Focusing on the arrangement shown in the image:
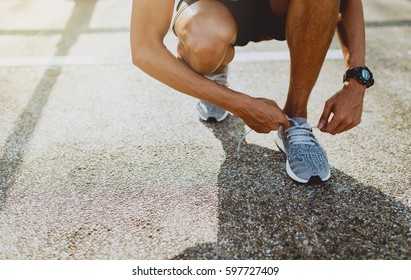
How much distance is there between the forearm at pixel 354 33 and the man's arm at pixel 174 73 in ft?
1.56

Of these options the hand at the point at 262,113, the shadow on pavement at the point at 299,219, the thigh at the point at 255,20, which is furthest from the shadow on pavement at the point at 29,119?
the thigh at the point at 255,20

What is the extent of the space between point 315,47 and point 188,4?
0.55 meters

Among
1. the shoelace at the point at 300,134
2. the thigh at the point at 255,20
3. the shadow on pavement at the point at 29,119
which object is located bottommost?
the shoelace at the point at 300,134

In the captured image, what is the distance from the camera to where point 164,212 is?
1.46 metres

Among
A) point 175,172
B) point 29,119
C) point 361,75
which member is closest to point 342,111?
point 361,75

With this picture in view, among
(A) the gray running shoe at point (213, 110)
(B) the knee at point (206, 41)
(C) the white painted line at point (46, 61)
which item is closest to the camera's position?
(B) the knee at point (206, 41)

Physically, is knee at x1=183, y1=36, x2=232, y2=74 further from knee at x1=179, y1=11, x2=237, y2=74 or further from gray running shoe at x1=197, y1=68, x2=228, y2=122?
gray running shoe at x1=197, y1=68, x2=228, y2=122

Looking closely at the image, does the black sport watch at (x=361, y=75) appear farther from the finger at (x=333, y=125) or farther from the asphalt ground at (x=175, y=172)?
the asphalt ground at (x=175, y=172)

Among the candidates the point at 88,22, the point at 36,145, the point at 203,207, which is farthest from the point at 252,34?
the point at 88,22

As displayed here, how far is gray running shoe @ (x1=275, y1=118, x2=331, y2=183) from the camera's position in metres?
1.56

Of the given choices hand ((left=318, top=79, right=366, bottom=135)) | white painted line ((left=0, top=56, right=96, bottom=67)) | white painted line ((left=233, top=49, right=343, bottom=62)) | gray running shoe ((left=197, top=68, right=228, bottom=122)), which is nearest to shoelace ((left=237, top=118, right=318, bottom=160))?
hand ((left=318, top=79, right=366, bottom=135))

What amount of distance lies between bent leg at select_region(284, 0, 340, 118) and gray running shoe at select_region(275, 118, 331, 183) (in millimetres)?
108

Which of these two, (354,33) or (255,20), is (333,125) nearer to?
(354,33)

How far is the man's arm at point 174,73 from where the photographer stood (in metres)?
1.40
